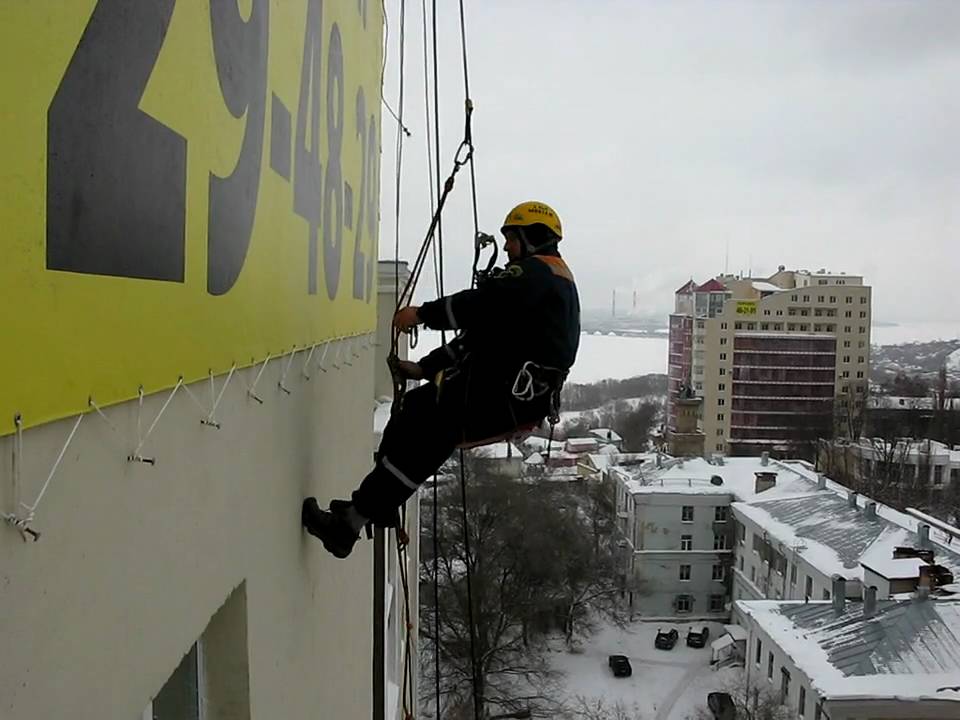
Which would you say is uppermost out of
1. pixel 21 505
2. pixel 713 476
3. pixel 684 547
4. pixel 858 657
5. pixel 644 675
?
pixel 21 505

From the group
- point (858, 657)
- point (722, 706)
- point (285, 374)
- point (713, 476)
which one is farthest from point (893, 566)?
point (285, 374)

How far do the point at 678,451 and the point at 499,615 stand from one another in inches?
519

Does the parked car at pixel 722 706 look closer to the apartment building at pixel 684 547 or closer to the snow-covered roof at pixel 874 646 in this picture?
the snow-covered roof at pixel 874 646

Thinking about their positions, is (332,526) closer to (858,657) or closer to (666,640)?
(858,657)

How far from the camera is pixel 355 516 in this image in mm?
2615

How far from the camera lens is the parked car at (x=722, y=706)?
64.1ft

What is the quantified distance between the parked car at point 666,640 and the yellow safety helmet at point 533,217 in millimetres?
24335

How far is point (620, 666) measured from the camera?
75.3 feet

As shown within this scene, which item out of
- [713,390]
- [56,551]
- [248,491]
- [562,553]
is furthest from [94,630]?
[713,390]

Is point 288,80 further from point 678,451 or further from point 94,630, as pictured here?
point 678,451

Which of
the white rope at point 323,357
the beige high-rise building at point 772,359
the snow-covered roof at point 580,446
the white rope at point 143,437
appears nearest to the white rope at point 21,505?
the white rope at point 143,437

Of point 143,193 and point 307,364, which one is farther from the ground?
point 143,193

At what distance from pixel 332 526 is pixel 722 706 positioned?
64.7 ft

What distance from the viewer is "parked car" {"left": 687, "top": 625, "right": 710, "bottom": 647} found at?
2531 centimetres
